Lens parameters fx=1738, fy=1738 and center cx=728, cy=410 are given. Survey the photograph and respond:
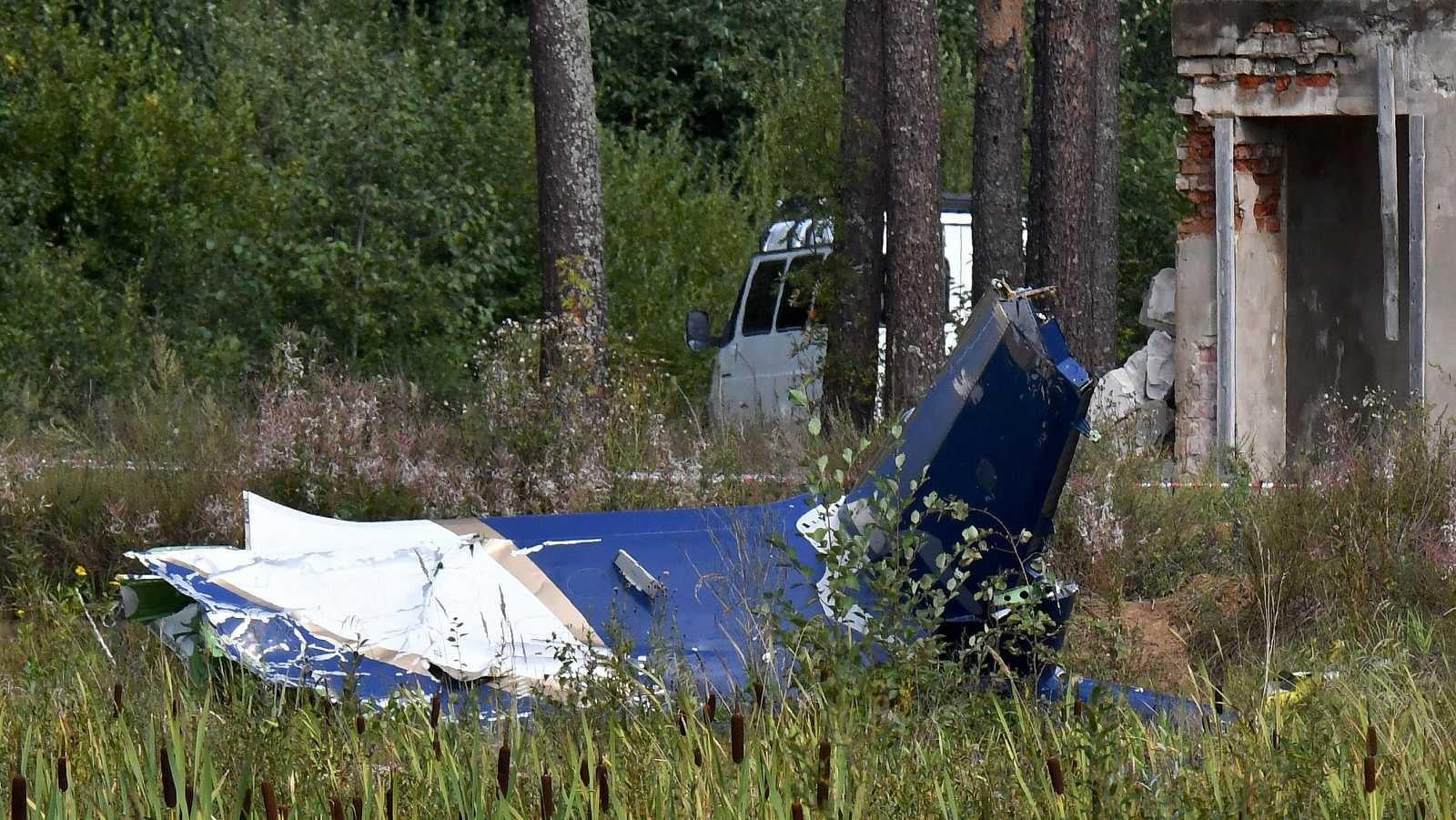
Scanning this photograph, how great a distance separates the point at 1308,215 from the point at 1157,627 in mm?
5037

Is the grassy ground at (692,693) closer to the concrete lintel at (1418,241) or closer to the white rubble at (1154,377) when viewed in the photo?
the concrete lintel at (1418,241)

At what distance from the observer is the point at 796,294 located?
12.2 m

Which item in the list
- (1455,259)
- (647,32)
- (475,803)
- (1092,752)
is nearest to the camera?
(475,803)

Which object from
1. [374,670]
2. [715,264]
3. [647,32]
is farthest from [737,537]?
[647,32]

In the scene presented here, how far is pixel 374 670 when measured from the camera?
17.5 ft

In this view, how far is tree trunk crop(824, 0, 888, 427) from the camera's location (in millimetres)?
11805

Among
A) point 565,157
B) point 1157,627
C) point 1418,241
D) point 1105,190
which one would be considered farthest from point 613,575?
point 1105,190

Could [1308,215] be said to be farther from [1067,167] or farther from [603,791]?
[603,791]

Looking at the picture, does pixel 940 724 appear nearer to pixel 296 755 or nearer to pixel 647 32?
pixel 296 755

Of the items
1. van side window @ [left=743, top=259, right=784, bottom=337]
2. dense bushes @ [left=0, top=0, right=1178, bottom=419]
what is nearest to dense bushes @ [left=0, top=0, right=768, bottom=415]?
dense bushes @ [left=0, top=0, right=1178, bottom=419]

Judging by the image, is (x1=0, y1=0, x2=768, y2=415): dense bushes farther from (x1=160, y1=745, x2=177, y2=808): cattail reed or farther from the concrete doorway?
(x1=160, y1=745, x2=177, y2=808): cattail reed

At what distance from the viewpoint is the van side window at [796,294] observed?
12273mm

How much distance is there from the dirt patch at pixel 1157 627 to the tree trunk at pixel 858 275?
4352 millimetres

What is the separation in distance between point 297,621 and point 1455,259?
723 cm
